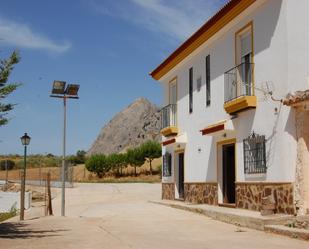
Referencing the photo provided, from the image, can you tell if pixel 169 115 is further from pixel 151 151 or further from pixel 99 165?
pixel 99 165

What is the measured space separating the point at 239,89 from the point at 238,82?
0.70 ft

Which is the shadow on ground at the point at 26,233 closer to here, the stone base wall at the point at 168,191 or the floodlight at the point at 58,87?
the floodlight at the point at 58,87

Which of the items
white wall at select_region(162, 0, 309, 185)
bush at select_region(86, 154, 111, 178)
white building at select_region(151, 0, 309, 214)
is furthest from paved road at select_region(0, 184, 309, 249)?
bush at select_region(86, 154, 111, 178)

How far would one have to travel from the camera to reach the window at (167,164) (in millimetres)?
23031

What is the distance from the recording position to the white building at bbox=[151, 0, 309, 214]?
12.6 meters

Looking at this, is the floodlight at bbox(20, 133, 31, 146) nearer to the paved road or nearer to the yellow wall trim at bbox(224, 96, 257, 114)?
the paved road

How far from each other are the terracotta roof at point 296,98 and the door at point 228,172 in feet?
14.6

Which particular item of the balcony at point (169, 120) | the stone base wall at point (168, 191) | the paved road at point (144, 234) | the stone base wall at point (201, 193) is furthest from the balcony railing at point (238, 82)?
the stone base wall at point (168, 191)

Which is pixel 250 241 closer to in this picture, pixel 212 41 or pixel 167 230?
pixel 167 230

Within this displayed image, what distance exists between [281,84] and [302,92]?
1.25 metres

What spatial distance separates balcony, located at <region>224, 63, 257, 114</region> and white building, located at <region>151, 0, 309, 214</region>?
27mm

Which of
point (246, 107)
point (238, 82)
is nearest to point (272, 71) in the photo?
point (246, 107)

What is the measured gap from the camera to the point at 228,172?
16.8m

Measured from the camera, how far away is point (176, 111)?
865 inches
